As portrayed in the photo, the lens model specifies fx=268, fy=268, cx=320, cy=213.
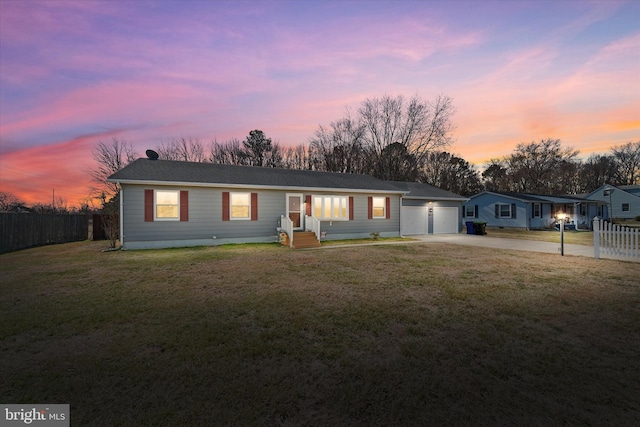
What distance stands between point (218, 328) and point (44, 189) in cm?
4693

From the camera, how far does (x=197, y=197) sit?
13695 mm

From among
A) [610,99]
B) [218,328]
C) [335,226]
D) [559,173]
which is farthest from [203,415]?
[559,173]

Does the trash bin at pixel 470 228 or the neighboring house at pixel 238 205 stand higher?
the neighboring house at pixel 238 205

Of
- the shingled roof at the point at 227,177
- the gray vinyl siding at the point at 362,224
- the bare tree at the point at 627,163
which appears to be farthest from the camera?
the bare tree at the point at 627,163

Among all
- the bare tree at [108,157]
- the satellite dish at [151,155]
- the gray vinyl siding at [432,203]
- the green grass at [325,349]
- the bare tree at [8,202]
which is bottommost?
the green grass at [325,349]

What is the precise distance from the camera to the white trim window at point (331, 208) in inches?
642

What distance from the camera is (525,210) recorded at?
24891mm

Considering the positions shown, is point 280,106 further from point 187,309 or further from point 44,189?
point 44,189

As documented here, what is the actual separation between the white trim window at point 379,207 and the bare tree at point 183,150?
2519 cm

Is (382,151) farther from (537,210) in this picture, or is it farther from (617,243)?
(617,243)

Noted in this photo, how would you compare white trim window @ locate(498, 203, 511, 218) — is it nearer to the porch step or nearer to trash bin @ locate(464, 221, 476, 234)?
trash bin @ locate(464, 221, 476, 234)

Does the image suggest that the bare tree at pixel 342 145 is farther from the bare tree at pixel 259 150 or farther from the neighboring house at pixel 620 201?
the neighboring house at pixel 620 201

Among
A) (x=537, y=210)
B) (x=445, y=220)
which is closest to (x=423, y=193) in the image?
(x=445, y=220)

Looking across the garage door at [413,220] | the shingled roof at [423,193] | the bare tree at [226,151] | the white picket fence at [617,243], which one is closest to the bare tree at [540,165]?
the shingled roof at [423,193]
